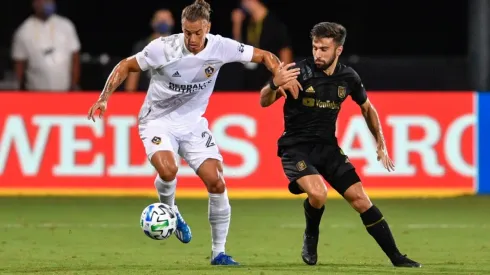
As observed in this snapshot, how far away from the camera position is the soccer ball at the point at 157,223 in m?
10.3

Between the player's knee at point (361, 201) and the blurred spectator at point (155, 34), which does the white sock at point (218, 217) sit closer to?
the player's knee at point (361, 201)

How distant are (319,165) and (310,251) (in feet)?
2.17

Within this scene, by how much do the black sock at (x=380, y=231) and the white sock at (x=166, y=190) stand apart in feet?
5.35

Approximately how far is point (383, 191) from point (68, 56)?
4.35 m

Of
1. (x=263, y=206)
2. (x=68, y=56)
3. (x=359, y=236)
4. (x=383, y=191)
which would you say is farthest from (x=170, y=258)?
(x=68, y=56)

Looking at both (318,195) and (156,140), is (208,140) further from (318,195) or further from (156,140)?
(318,195)

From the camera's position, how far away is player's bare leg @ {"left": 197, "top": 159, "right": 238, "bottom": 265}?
35.0 feet

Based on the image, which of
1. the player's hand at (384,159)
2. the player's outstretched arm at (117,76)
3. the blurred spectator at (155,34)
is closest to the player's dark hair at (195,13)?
the player's outstretched arm at (117,76)

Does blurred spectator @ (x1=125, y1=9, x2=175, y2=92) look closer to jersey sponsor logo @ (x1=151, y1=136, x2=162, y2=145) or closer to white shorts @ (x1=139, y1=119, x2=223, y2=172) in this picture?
white shorts @ (x1=139, y1=119, x2=223, y2=172)

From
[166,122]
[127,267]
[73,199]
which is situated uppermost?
[166,122]

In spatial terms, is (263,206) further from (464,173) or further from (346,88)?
(346,88)

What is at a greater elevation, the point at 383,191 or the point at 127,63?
the point at 127,63

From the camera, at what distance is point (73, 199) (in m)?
16.2

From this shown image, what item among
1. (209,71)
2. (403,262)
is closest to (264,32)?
(209,71)
